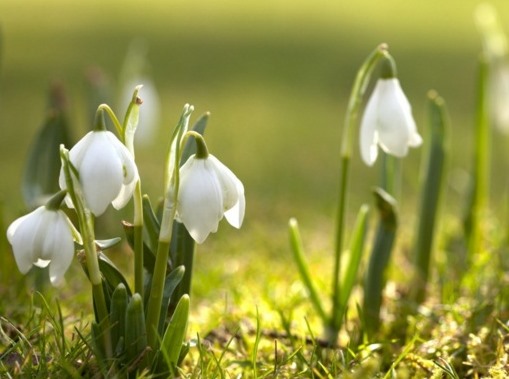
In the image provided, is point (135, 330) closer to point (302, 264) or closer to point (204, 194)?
point (204, 194)

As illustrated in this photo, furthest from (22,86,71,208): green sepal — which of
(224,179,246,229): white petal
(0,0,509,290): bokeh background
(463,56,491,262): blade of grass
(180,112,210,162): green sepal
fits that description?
(463,56,491,262): blade of grass

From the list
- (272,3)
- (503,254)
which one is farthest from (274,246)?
(272,3)

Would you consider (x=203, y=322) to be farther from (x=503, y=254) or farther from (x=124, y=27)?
(x=124, y=27)

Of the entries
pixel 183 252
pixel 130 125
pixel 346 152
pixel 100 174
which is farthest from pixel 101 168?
pixel 346 152

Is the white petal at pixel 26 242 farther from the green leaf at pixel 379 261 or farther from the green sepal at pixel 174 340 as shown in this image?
the green leaf at pixel 379 261

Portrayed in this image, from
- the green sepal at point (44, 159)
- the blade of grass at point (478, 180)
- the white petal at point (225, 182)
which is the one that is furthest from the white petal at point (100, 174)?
the blade of grass at point (478, 180)

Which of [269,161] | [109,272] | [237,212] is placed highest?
[237,212]

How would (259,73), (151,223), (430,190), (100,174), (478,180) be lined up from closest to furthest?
(100,174)
(151,223)
(430,190)
(478,180)
(259,73)
